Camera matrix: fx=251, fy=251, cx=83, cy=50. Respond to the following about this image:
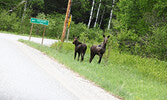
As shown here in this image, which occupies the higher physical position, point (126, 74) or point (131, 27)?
point (131, 27)

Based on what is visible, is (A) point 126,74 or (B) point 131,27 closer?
(A) point 126,74

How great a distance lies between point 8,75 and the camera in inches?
294

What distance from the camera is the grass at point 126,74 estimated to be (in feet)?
26.2

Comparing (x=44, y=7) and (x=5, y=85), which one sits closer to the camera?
(x=5, y=85)

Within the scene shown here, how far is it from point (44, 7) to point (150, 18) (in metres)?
34.3

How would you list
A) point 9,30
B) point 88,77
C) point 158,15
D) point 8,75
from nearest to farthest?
point 8,75
point 88,77
point 158,15
point 9,30

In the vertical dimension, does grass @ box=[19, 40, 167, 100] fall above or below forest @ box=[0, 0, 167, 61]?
below

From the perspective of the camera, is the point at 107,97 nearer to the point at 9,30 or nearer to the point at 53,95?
the point at 53,95

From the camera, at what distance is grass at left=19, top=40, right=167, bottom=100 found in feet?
26.2

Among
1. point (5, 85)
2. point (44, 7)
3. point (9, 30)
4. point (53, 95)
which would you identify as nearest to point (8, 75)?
point (5, 85)

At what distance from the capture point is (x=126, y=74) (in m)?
12.9

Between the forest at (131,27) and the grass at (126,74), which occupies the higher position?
the forest at (131,27)

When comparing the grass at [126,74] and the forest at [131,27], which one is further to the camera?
the forest at [131,27]

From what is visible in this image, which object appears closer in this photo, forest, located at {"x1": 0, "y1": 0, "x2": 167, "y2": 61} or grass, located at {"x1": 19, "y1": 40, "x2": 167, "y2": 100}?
grass, located at {"x1": 19, "y1": 40, "x2": 167, "y2": 100}
